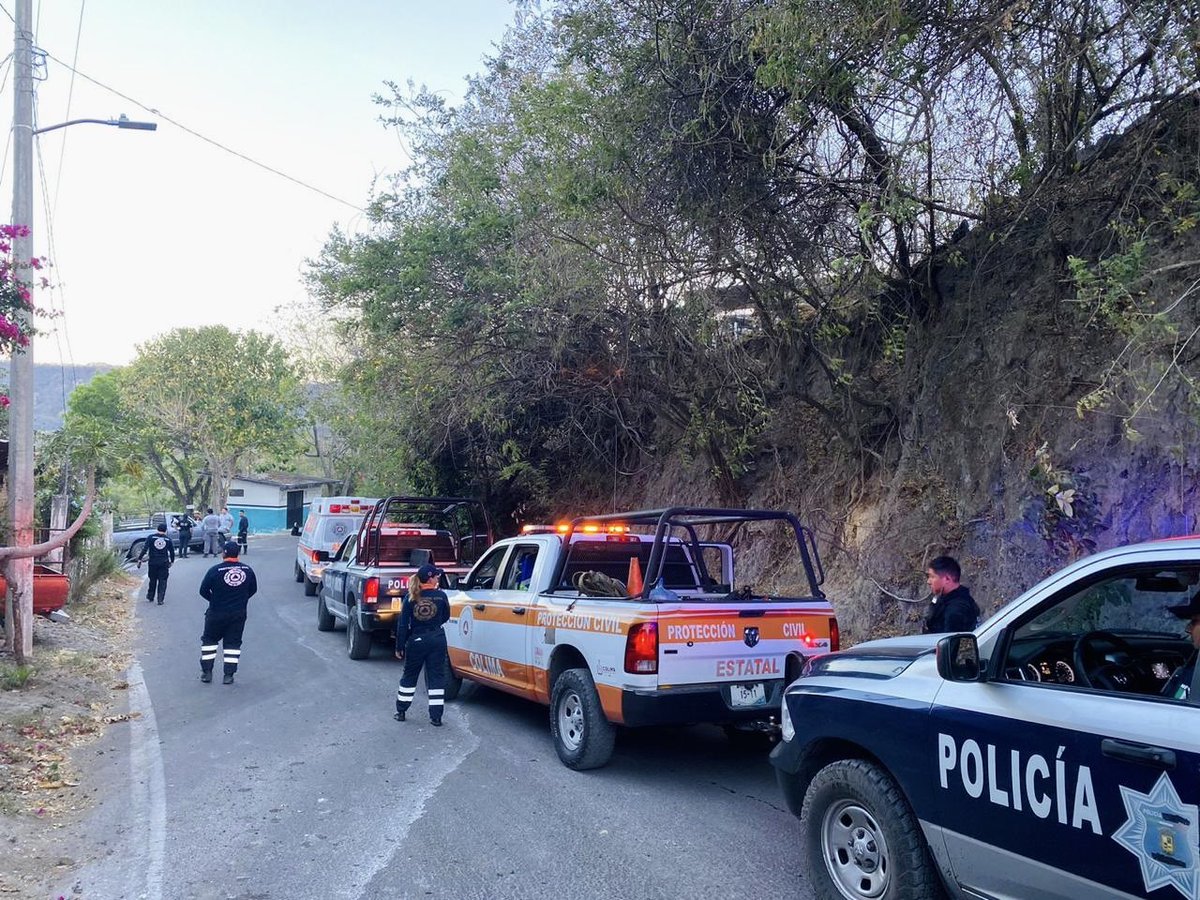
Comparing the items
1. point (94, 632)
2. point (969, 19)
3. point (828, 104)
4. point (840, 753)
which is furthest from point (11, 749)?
point (969, 19)

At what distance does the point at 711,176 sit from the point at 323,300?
844cm

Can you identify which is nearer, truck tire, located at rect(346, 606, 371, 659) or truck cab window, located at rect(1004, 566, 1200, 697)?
truck cab window, located at rect(1004, 566, 1200, 697)

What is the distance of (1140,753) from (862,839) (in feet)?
5.04

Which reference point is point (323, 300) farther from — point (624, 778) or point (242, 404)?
point (242, 404)

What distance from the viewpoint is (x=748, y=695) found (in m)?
6.55

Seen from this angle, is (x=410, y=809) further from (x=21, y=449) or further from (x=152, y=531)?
(x=152, y=531)

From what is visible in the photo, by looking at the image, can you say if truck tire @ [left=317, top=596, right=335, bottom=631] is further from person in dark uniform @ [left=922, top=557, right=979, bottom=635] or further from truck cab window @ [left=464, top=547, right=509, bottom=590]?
person in dark uniform @ [left=922, top=557, right=979, bottom=635]

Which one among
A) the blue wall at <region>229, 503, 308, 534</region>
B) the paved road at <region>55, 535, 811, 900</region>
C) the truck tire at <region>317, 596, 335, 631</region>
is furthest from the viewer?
the blue wall at <region>229, 503, 308, 534</region>

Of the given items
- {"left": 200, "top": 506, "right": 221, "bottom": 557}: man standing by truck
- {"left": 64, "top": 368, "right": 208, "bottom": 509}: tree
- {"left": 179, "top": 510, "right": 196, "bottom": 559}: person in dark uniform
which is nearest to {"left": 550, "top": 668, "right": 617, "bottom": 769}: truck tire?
{"left": 179, "top": 510, "right": 196, "bottom": 559}: person in dark uniform

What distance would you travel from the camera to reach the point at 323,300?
15.6m

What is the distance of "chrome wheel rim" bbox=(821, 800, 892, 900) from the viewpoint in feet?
13.3

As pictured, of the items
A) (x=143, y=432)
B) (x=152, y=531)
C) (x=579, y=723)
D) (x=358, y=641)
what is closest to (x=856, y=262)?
(x=579, y=723)

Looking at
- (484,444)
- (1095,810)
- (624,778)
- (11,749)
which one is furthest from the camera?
(484,444)

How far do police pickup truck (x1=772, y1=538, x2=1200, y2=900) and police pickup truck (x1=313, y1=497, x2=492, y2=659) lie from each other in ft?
21.6
